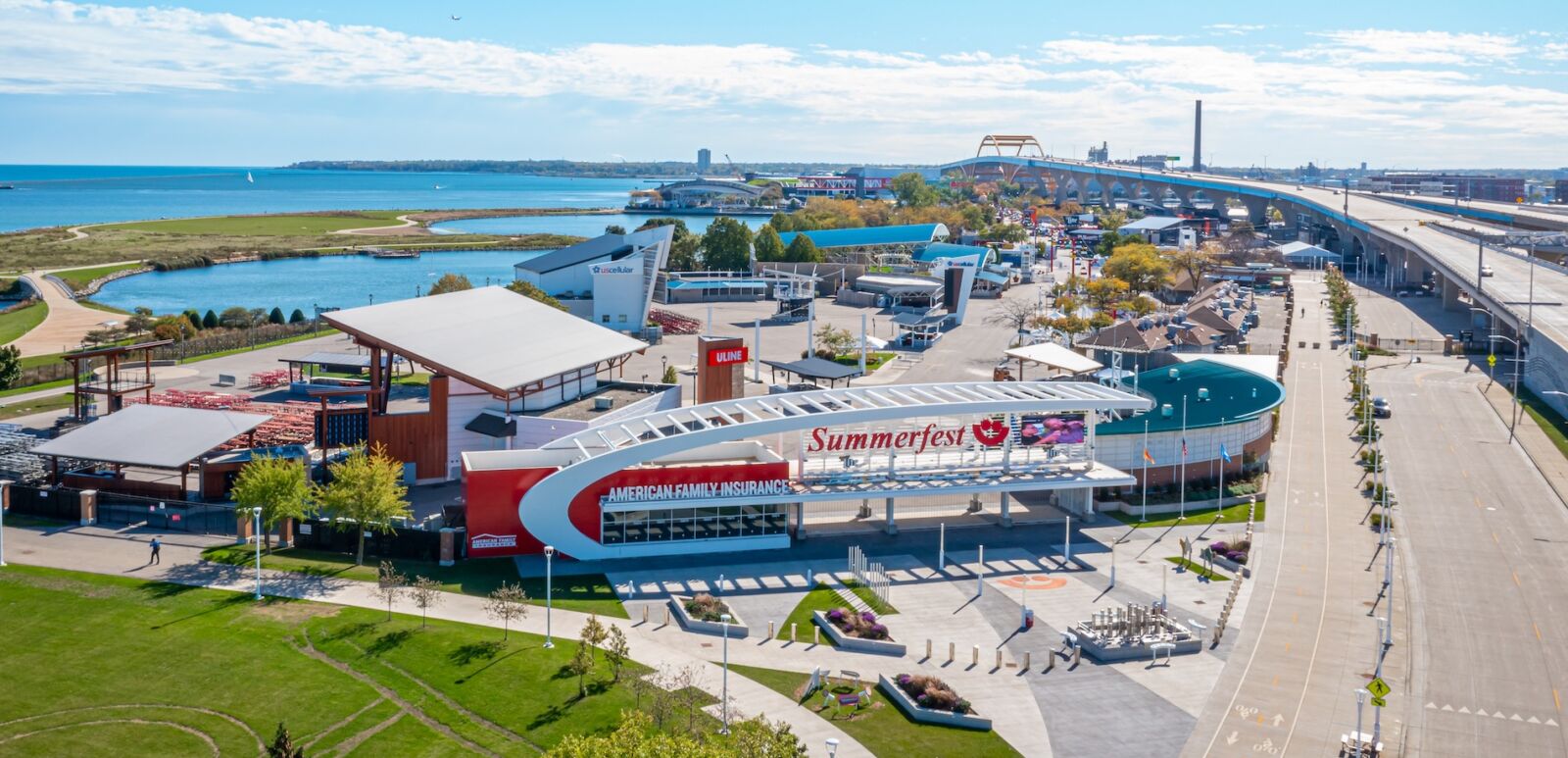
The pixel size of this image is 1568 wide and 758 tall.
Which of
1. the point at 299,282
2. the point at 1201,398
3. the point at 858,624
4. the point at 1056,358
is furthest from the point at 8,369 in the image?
the point at 299,282

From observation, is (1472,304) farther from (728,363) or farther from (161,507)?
A: (161,507)

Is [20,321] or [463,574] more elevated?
[20,321]

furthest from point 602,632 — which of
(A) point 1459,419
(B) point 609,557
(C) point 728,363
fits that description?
(A) point 1459,419

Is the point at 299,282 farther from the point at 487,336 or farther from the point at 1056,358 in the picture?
the point at 1056,358

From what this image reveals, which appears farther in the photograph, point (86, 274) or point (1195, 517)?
point (86, 274)

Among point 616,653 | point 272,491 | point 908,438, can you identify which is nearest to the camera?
point 616,653

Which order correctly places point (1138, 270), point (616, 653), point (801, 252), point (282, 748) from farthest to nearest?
point (801, 252)
point (1138, 270)
point (616, 653)
point (282, 748)
